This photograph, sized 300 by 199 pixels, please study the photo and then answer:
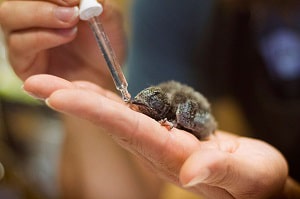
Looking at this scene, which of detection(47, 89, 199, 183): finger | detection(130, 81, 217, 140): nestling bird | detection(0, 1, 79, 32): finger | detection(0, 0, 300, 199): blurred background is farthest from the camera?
detection(0, 0, 300, 199): blurred background

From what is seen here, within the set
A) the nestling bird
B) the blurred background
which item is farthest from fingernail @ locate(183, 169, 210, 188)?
the blurred background

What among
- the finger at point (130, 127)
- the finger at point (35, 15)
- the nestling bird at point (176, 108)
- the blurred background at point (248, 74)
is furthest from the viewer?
the blurred background at point (248, 74)

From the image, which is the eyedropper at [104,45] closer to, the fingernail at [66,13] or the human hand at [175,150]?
the fingernail at [66,13]

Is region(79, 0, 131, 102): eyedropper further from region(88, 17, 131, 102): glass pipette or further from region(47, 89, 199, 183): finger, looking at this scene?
region(47, 89, 199, 183): finger

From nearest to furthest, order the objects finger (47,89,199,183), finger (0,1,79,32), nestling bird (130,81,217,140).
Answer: finger (47,89,199,183) → nestling bird (130,81,217,140) → finger (0,1,79,32)

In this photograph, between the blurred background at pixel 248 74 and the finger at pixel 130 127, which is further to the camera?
the blurred background at pixel 248 74

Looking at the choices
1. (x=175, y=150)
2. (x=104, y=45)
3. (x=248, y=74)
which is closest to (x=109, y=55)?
(x=104, y=45)

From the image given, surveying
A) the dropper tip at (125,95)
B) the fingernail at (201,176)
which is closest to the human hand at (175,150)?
the fingernail at (201,176)

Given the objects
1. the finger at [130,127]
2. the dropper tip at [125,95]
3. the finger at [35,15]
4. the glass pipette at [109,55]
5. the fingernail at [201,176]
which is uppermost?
the finger at [35,15]
